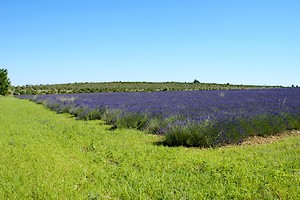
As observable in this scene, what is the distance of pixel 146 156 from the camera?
21.0 ft

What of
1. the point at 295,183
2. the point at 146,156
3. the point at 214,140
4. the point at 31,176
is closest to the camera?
the point at 295,183

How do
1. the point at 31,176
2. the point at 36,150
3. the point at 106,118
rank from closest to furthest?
the point at 31,176
the point at 36,150
the point at 106,118

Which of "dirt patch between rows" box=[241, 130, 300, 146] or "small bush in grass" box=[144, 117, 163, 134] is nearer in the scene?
"dirt patch between rows" box=[241, 130, 300, 146]

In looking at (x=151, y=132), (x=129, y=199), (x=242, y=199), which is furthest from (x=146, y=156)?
(x=151, y=132)

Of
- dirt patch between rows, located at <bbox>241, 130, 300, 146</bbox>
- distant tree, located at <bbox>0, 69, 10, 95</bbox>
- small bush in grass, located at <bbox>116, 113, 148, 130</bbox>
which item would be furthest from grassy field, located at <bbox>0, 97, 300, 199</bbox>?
distant tree, located at <bbox>0, 69, 10, 95</bbox>

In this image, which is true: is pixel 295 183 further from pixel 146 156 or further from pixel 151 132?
pixel 151 132

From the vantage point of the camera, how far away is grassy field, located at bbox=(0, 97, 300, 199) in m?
4.28

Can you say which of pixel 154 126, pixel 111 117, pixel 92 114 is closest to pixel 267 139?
pixel 154 126

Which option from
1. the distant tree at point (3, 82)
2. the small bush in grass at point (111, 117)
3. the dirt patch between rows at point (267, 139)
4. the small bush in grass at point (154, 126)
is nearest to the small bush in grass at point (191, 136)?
the dirt patch between rows at point (267, 139)

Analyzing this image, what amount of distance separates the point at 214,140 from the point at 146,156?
7.76 ft

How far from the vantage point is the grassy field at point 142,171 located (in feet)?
14.0

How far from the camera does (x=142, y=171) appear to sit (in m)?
5.33

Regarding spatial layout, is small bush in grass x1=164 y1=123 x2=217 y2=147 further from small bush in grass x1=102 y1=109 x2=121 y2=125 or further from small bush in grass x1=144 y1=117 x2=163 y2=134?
small bush in grass x1=102 y1=109 x2=121 y2=125

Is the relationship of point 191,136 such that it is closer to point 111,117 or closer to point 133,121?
point 133,121
